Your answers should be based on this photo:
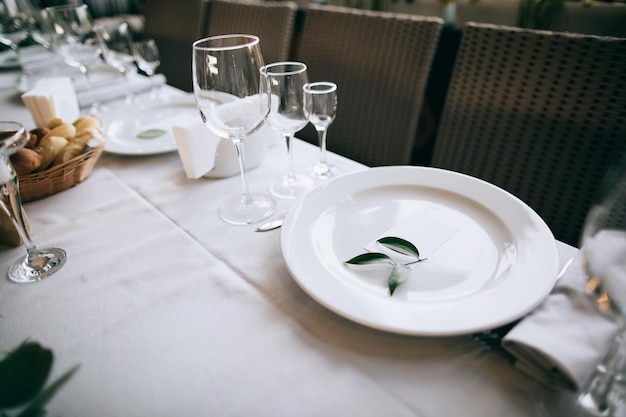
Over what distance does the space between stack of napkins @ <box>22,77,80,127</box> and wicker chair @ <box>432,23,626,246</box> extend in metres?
0.87

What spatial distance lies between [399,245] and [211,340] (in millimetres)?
245

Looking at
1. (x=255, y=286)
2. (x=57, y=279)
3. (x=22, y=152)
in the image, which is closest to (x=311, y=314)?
(x=255, y=286)

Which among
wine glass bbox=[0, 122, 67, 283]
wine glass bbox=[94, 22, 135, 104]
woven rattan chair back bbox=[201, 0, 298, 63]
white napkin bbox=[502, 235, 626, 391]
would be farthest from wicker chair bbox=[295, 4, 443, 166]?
wine glass bbox=[0, 122, 67, 283]

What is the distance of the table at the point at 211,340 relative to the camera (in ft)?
1.18

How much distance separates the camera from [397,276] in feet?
1.46

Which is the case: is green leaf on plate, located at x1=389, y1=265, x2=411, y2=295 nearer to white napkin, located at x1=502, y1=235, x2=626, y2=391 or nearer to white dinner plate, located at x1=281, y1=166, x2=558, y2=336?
white dinner plate, located at x1=281, y1=166, x2=558, y2=336

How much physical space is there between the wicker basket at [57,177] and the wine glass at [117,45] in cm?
Result: 49

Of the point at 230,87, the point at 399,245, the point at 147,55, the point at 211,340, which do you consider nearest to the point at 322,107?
the point at 230,87

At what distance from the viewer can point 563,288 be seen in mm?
413

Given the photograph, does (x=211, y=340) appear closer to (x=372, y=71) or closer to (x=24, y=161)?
(x=24, y=161)

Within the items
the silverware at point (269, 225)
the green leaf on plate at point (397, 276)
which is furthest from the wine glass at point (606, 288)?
the silverware at point (269, 225)

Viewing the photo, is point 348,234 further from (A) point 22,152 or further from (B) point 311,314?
(A) point 22,152

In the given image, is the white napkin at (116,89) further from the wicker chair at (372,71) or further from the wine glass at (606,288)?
the wine glass at (606,288)

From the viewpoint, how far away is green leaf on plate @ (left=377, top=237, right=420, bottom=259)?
0.49m
